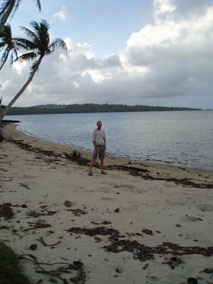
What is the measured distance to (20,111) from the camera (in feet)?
639

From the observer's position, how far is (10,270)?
242 centimetres

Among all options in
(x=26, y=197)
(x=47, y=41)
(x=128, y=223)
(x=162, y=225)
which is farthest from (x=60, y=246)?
(x=47, y=41)

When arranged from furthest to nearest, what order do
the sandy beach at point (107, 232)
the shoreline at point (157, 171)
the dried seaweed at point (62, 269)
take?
1. the shoreline at point (157, 171)
2. the sandy beach at point (107, 232)
3. the dried seaweed at point (62, 269)

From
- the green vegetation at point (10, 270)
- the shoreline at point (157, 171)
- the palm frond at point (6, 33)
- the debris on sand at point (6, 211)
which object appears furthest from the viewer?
the palm frond at point (6, 33)

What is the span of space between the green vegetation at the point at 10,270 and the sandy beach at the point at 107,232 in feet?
0.51

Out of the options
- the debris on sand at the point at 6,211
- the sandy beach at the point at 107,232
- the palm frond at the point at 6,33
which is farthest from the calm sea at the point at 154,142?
the debris on sand at the point at 6,211

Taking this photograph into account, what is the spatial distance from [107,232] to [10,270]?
1850mm

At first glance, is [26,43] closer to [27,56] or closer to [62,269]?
[27,56]

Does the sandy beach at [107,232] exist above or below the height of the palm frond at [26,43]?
below

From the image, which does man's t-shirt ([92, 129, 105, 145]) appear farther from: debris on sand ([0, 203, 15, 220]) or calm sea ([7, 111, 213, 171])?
calm sea ([7, 111, 213, 171])

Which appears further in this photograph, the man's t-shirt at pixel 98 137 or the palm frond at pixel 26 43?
the palm frond at pixel 26 43

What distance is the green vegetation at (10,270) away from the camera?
→ 2.28 metres

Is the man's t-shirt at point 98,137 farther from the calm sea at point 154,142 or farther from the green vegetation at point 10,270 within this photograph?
the calm sea at point 154,142

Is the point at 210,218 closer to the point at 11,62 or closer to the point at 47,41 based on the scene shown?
the point at 47,41
